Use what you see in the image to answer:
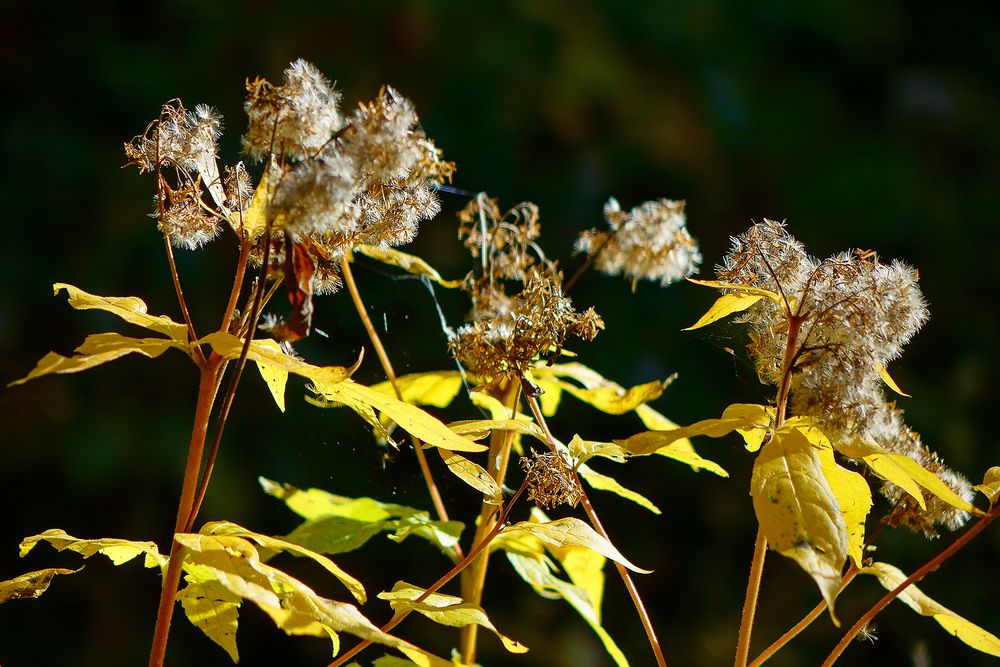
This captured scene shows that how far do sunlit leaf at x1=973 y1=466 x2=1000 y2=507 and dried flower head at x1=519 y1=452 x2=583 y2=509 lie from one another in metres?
0.25

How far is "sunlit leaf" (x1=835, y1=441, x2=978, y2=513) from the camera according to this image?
19.9 inches

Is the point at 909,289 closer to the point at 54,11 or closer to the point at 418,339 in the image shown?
the point at 418,339

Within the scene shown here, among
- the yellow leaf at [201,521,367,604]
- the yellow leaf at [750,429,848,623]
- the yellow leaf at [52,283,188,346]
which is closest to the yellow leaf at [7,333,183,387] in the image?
the yellow leaf at [52,283,188,346]

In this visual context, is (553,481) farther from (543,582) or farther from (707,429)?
(543,582)

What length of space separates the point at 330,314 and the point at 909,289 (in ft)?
4.28

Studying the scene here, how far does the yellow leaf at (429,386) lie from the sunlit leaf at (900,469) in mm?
412

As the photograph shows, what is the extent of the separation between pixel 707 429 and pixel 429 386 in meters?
0.36

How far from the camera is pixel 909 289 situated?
540 millimetres

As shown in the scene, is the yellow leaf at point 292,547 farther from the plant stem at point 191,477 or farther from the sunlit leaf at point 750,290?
the sunlit leaf at point 750,290

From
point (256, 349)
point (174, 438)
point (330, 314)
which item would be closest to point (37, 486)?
A: point (174, 438)

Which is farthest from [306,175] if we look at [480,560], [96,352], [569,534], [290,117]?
[480,560]

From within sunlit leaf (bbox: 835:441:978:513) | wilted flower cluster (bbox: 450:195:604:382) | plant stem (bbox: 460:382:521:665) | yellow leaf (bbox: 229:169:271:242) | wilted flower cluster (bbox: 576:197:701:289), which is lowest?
sunlit leaf (bbox: 835:441:978:513)

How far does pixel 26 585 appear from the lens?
1.92 ft

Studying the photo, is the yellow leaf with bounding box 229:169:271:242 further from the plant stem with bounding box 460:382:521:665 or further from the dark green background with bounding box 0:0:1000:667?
the dark green background with bounding box 0:0:1000:667
